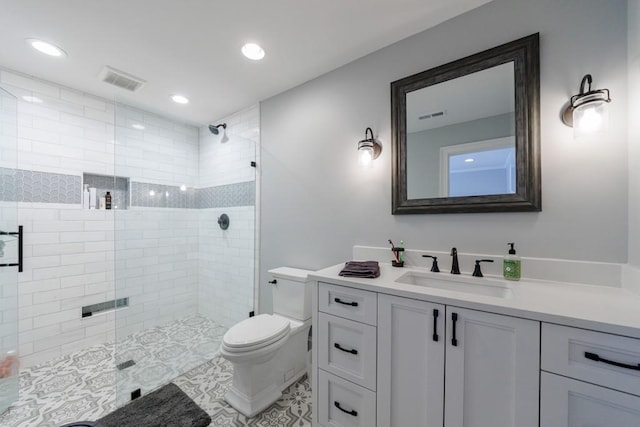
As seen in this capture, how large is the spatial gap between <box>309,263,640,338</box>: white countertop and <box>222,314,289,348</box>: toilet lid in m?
0.68

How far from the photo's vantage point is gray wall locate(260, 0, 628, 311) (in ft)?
3.71

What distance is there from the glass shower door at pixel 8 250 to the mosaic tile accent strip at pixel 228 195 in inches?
55.7

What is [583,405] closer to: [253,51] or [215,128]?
[253,51]

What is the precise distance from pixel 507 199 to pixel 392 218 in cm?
65

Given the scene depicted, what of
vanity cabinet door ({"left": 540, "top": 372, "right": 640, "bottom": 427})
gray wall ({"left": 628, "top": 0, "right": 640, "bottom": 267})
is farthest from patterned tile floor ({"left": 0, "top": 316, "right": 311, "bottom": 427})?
gray wall ({"left": 628, "top": 0, "right": 640, "bottom": 267})

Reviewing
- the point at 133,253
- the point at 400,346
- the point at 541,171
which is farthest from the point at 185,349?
the point at 541,171

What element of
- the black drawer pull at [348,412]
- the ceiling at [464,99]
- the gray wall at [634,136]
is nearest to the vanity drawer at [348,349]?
the black drawer pull at [348,412]

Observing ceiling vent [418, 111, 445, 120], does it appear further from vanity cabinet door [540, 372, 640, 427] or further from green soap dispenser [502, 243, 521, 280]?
vanity cabinet door [540, 372, 640, 427]

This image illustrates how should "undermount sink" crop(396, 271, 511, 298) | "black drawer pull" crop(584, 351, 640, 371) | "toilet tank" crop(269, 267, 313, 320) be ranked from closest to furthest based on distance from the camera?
"black drawer pull" crop(584, 351, 640, 371) → "undermount sink" crop(396, 271, 511, 298) → "toilet tank" crop(269, 267, 313, 320)

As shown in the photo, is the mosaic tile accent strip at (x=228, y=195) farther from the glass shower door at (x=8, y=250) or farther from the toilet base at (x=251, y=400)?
the toilet base at (x=251, y=400)

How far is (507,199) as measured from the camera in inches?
51.8

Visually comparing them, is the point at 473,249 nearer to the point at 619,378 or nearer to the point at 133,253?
the point at 619,378

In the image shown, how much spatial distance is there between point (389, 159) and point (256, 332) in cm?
152

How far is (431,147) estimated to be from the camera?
62.4 inches
